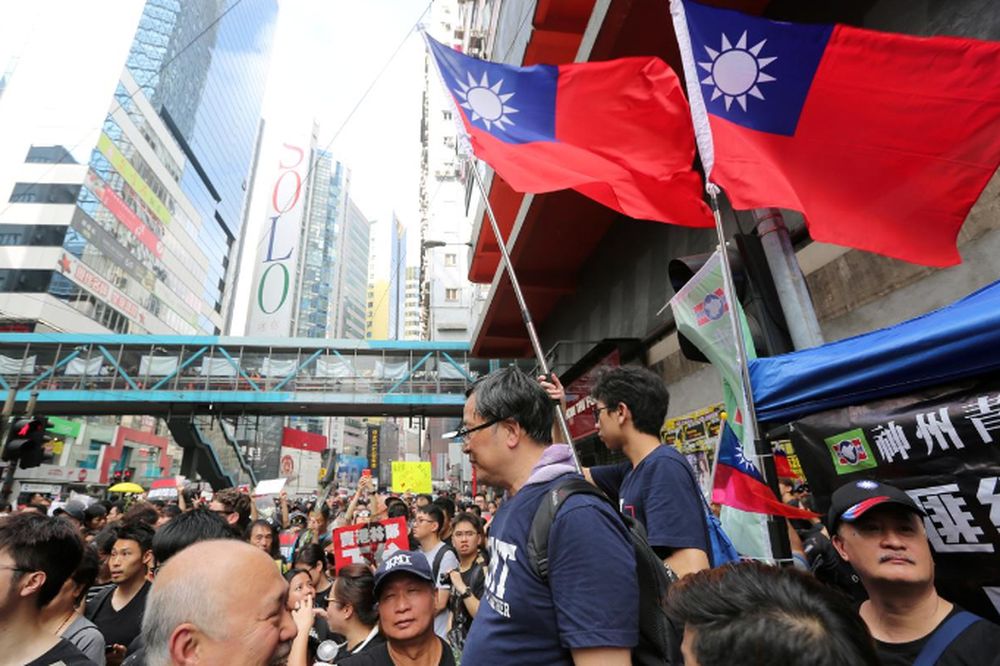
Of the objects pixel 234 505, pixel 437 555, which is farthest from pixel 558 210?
pixel 234 505

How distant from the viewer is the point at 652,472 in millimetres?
2598

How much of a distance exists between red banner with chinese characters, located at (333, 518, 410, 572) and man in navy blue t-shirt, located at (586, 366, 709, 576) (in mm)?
4097

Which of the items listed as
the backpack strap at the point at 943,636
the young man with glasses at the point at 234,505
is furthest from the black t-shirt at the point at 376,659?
the young man with glasses at the point at 234,505

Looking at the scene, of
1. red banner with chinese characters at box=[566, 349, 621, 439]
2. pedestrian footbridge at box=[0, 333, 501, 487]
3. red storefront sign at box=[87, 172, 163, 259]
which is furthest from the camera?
red storefront sign at box=[87, 172, 163, 259]

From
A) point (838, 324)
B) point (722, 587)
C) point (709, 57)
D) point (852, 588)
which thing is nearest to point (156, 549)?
point (722, 587)

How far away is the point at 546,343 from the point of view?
14.5 meters

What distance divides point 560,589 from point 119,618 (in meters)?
3.80

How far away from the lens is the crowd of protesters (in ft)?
3.44

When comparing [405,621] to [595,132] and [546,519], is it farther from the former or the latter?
[595,132]

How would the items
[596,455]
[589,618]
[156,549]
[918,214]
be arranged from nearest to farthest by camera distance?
[589,618]
[918,214]
[156,549]
[596,455]

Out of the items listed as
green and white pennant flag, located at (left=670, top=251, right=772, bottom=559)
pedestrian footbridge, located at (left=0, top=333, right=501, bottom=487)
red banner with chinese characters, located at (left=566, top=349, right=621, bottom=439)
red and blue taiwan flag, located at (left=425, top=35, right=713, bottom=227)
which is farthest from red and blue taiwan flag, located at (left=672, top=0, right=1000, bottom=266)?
pedestrian footbridge, located at (left=0, top=333, right=501, bottom=487)

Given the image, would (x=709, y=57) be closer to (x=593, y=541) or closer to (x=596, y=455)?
(x=593, y=541)

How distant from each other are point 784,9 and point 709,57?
9.68ft

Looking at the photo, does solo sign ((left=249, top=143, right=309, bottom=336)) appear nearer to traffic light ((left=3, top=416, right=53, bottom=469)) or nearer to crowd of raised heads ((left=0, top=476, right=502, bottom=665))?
traffic light ((left=3, top=416, right=53, bottom=469))
